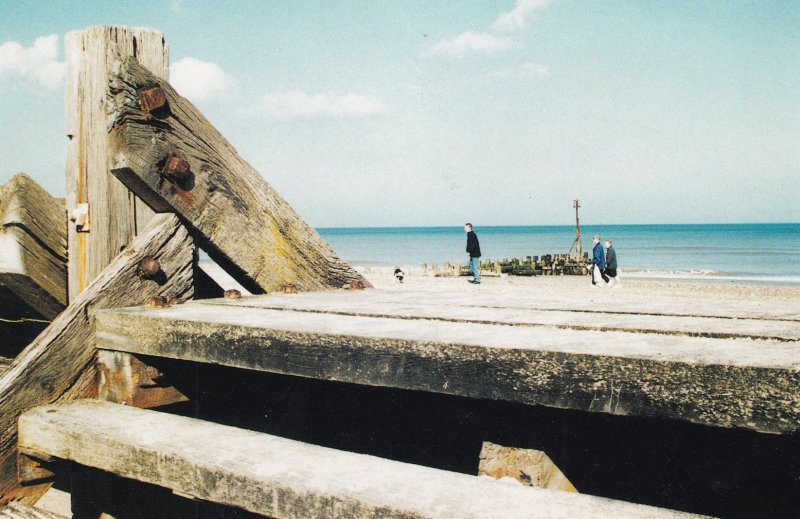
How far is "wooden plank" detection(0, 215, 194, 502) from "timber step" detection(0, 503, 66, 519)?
6 cm

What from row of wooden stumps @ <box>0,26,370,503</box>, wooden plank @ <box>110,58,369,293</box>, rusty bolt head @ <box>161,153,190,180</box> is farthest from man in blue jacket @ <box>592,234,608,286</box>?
rusty bolt head @ <box>161,153,190,180</box>

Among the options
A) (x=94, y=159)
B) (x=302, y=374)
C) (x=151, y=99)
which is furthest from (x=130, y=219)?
(x=302, y=374)

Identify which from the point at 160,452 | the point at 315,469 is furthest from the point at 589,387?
the point at 160,452

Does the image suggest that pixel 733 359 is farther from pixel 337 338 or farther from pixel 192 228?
pixel 192 228

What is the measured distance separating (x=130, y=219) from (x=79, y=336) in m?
0.65

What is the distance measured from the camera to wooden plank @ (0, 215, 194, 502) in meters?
1.71

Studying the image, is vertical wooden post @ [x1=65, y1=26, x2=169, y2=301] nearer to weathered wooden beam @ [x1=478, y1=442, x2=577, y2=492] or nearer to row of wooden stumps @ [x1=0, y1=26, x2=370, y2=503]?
row of wooden stumps @ [x1=0, y1=26, x2=370, y2=503]

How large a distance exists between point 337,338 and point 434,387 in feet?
0.84

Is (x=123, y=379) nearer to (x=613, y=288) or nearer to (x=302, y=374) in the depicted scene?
(x=302, y=374)

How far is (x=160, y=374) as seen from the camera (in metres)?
1.96

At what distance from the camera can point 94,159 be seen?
2357 mm

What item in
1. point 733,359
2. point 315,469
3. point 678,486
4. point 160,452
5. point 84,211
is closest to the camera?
point 733,359

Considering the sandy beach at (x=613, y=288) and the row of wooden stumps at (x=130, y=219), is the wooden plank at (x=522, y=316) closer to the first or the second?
the row of wooden stumps at (x=130, y=219)

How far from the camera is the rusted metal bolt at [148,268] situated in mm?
2037
